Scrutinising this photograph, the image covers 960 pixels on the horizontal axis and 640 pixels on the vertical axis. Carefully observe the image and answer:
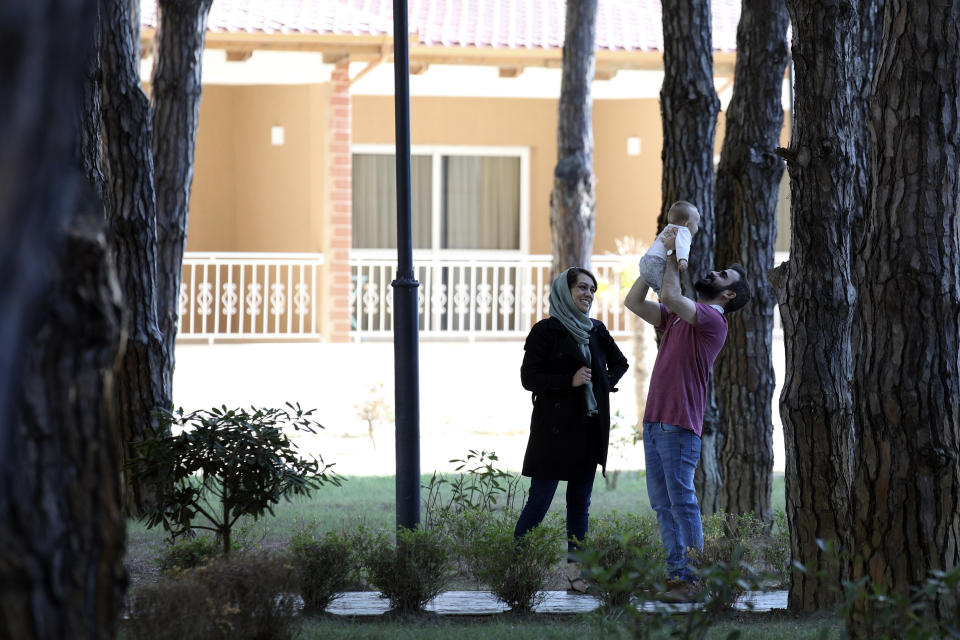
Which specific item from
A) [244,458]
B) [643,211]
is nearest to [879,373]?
[244,458]

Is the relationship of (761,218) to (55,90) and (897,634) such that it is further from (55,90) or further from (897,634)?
(55,90)

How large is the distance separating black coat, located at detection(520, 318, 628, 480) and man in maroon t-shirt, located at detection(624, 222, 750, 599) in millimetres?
407

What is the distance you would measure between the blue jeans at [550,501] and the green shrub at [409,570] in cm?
59

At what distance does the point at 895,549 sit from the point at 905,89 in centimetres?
150

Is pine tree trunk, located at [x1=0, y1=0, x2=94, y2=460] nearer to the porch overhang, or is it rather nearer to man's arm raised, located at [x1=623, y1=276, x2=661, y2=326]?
man's arm raised, located at [x1=623, y1=276, x2=661, y2=326]

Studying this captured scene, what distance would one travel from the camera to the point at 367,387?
1329 cm

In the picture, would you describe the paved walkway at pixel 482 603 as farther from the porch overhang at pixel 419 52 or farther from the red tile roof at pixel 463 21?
the porch overhang at pixel 419 52

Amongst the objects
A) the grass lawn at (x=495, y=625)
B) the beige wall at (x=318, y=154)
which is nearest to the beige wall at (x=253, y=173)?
the beige wall at (x=318, y=154)

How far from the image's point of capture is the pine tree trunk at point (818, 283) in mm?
4855

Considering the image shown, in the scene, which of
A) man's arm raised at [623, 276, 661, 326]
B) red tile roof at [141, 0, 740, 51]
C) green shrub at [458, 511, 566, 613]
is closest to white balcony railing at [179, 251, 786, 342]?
red tile roof at [141, 0, 740, 51]

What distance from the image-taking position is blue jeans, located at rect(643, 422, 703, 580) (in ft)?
16.4

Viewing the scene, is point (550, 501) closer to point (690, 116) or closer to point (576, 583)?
point (576, 583)

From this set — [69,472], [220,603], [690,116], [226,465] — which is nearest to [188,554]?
[226,465]

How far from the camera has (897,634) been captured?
147 inches
